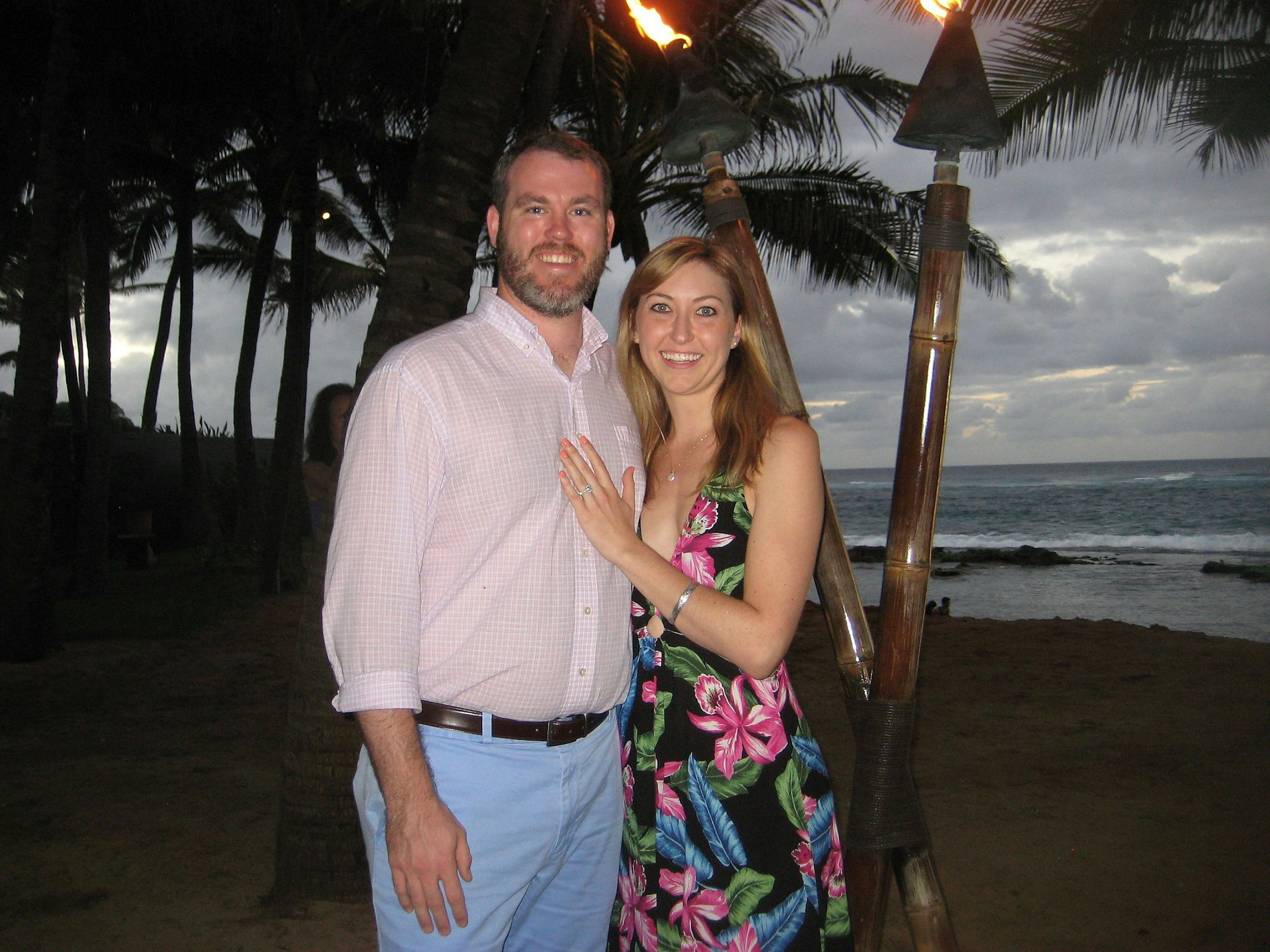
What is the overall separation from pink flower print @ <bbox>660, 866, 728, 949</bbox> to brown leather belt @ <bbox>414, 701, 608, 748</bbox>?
0.40 meters

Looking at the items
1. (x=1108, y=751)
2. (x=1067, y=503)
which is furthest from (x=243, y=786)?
(x=1067, y=503)

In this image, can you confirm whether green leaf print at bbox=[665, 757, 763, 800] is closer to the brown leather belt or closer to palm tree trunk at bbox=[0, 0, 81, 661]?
the brown leather belt

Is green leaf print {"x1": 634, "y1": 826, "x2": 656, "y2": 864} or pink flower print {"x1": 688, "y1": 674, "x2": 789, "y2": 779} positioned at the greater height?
pink flower print {"x1": 688, "y1": 674, "x2": 789, "y2": 779}

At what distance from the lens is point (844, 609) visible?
2.30 metres

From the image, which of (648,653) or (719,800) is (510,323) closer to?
(648,653)

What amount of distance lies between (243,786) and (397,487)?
393 centimetres

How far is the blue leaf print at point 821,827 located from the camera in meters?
2.06

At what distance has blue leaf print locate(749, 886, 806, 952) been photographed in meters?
1.97

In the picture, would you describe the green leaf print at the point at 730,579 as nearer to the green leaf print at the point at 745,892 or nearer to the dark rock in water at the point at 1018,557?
the green leaf print at the point at 745,892

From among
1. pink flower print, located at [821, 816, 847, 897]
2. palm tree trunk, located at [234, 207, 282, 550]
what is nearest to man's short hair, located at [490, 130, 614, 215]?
pink flower print, located at [821, 816, 847, 897]

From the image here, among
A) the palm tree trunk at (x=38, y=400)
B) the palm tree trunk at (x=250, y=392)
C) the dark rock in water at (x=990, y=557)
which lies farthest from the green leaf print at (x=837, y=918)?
the dark rock in water at (x=990, y=557)

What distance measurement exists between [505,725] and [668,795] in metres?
0.45

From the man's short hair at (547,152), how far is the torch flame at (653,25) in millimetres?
589

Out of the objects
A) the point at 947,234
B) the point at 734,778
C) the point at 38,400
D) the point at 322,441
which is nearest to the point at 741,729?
the point at 734,778
